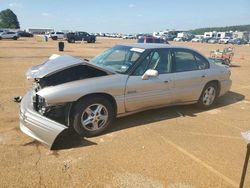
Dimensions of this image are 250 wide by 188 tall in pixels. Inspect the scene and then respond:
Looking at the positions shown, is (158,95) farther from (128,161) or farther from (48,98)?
(48,98)

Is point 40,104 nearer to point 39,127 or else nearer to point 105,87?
point 39,127

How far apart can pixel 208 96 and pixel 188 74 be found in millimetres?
987

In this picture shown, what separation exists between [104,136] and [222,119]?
106 inches

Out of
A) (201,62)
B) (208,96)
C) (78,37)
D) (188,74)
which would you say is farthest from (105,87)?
(78,37)

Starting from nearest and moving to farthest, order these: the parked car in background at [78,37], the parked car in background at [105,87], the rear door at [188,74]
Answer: the parked car in background at [105,87], the rear door at [188,74], the parked car in background at [78,37]

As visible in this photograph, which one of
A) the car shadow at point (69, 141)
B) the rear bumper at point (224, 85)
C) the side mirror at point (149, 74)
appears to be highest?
the side mirror at point (149, 74)

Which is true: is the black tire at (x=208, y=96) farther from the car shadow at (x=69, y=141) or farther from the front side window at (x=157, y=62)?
the car shadow at (x=69, y=141)

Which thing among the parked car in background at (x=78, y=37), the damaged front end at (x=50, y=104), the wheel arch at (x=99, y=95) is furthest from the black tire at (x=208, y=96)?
the parked car in background at (x=78, y=37)

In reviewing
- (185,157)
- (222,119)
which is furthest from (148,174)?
(222,119)

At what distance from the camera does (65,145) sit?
4078 mm

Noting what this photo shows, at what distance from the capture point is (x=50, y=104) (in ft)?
13.1

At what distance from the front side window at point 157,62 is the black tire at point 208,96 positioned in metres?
1.27

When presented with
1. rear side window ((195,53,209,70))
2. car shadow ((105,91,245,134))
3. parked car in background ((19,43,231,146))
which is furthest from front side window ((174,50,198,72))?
car shadow ((105,91,245,134))

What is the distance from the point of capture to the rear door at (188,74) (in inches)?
216
